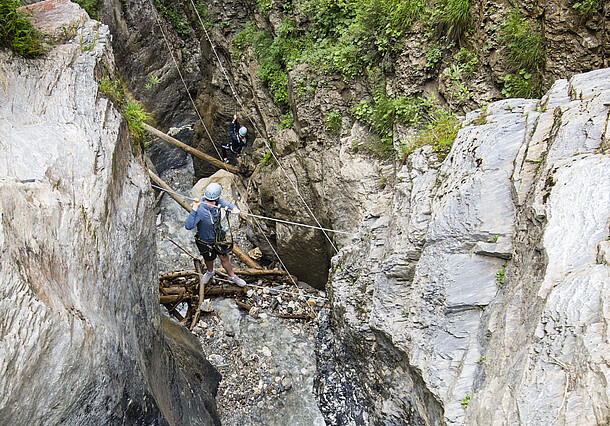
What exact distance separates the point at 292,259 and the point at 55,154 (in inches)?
253

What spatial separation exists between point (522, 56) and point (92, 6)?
11.7 metres

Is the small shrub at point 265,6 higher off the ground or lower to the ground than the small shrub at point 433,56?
higher

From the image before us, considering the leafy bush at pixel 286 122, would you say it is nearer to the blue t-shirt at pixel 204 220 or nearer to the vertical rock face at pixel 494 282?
the blue t-shirt at pixel 204 220

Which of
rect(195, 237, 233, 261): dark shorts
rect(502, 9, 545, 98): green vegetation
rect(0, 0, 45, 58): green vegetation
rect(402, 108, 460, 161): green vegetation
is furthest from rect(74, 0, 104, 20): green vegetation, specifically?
rect(502, 9, 545, 98): green vegetation

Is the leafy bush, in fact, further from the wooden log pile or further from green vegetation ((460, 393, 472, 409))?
green vegetation ((460, 393, 472, 409))

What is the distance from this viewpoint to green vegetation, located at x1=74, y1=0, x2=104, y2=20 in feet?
37.2

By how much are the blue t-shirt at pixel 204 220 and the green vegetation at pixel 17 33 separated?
10.4 feet

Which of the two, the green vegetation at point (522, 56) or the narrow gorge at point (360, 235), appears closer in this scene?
the narrow gorge at point (360, 235)

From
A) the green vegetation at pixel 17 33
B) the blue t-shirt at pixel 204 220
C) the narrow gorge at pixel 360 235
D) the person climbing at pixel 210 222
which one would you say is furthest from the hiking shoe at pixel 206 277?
the green vegetation at pixel 17 33

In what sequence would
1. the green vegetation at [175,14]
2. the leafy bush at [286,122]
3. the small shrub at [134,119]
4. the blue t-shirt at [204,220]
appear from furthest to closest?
the green vegetation at [175,14] → the leafy bush at [286,122] → the blue t-shirt at [204,220] → the small shrub at [134,119]

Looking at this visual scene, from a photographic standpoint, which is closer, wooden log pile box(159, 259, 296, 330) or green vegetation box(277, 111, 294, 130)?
wooden log pile box(159, 259, 296, 330)

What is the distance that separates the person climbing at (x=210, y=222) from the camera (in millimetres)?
6414

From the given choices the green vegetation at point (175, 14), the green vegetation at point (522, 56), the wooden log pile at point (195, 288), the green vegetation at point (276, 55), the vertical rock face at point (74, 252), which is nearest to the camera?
the vertical rock face at point (74, 252)

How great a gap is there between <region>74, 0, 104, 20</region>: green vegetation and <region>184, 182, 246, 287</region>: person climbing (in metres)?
8.38
